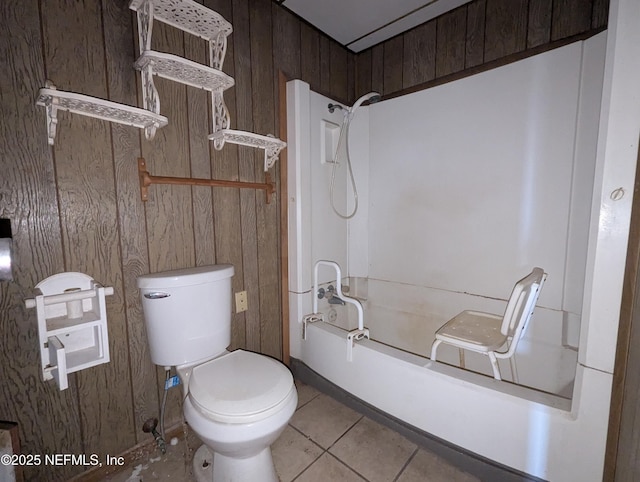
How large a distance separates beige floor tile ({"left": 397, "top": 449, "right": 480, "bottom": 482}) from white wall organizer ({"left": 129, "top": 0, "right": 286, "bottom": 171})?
1.65 meters

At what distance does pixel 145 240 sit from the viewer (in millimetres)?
1255

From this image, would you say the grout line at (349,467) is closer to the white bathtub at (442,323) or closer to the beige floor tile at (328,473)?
the beige floor tile at (328,473)

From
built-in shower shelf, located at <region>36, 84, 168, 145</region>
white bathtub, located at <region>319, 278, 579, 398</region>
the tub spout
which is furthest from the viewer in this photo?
the tub spout

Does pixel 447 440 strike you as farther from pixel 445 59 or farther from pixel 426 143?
pixel 445 59

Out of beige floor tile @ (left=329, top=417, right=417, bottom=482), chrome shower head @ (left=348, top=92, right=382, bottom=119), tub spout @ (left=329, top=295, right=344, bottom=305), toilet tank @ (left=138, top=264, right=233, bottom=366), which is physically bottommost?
beige floor tile @ (left=329, top=417, right=417, bottom=482)

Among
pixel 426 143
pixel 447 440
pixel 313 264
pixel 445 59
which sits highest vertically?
pixel 445 59

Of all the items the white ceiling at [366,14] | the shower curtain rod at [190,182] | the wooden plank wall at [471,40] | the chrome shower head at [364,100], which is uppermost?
the white ceiling at [366,14]

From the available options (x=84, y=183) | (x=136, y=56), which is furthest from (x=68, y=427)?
(x=136, y=56)

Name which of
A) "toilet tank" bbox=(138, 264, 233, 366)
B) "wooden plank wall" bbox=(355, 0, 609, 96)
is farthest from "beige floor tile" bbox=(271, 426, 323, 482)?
"wooden plank wall" bbox=(355, 0, 609, 96)

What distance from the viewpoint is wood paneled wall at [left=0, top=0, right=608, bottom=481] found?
3.22 feet

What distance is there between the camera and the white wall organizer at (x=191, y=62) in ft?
3.59

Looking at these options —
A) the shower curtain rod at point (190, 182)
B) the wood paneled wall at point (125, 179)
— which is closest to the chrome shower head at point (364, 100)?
the wood paneled wall at point (125, 179)

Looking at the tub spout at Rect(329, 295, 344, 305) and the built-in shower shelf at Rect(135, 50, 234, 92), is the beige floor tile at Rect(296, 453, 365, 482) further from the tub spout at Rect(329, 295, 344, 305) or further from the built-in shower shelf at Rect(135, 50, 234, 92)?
the built-in shower shelf at Rect(135, 50, 234, 92)

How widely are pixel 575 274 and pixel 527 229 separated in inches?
12.1
